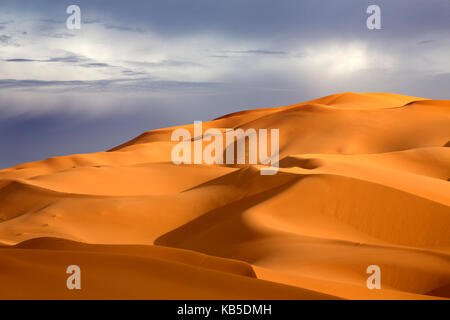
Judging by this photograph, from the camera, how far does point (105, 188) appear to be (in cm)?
2184

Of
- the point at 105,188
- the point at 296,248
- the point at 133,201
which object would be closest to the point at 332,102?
the point at 105,188

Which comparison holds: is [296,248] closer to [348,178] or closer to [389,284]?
[389,284]

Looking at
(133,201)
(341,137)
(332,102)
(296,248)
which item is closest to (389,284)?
(296,248)

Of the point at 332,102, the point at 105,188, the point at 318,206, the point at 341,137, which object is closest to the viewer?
the point at 318,206

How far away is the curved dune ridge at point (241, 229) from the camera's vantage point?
198 inches

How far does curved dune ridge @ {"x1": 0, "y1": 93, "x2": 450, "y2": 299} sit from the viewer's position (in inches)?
198

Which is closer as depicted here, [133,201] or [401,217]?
[401,217]

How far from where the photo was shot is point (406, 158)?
22.6 metres

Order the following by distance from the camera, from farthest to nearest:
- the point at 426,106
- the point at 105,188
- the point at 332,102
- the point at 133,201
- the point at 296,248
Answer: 1. the point at 332,102
2. the point at 426,106
3. the point at 105,188
4. the point at 133,201
5. the point at 296,248

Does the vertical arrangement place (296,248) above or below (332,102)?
below

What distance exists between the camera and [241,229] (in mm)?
13234

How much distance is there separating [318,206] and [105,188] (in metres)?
9.89
